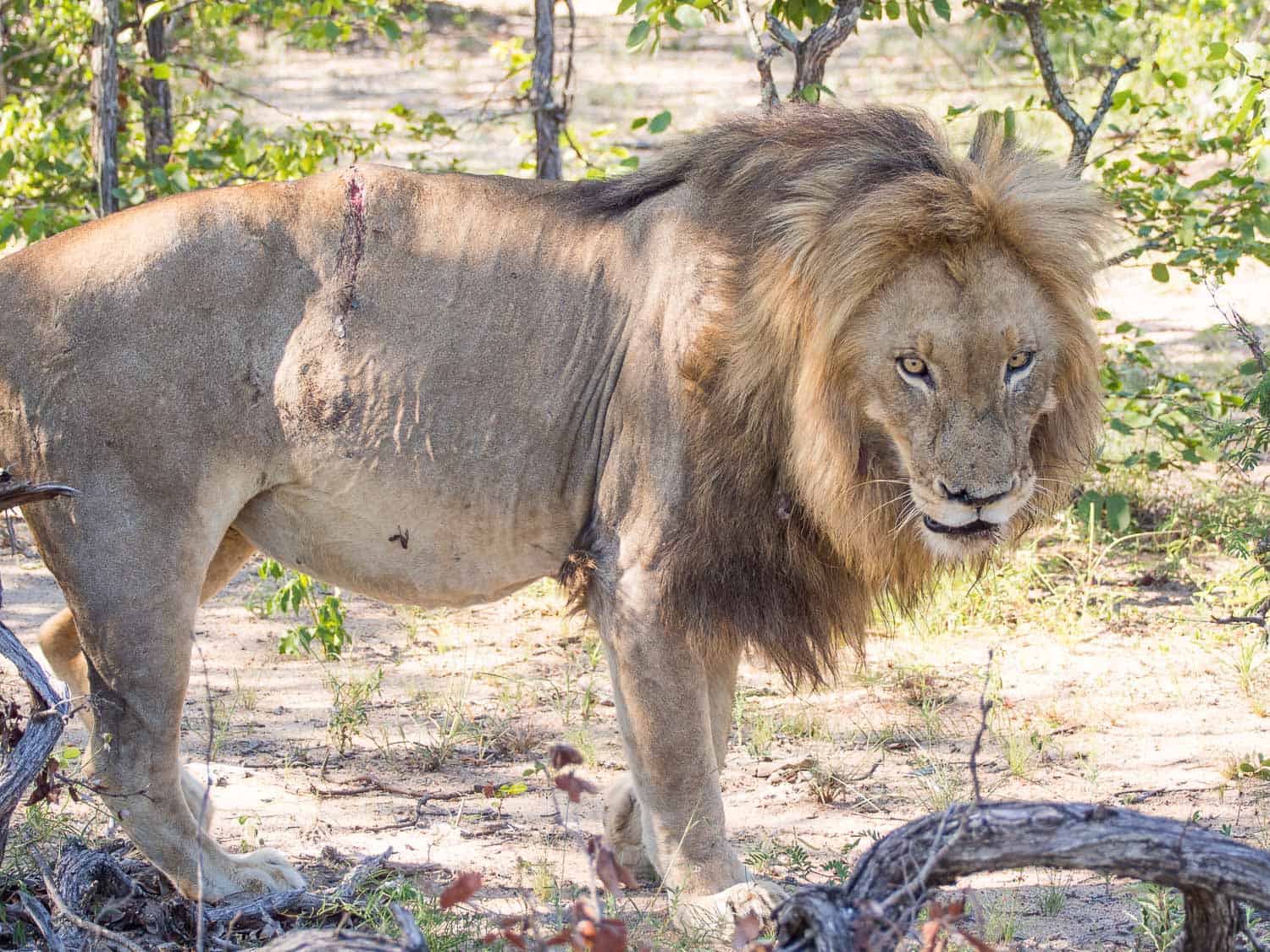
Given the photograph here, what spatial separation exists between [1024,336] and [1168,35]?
22.4 feet

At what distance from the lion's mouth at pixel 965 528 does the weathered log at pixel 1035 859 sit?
2.46 ft

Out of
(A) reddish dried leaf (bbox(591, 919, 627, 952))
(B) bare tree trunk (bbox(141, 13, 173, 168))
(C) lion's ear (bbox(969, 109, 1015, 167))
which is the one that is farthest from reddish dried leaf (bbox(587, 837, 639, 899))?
(B) bare tree trunk (bbox(141, 13, 173, 168))

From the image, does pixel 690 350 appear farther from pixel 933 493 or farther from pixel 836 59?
pixel 836 59

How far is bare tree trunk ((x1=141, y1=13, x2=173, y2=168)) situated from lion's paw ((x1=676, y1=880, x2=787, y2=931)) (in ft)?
13.1

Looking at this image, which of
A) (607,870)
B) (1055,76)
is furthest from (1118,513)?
(607,870)

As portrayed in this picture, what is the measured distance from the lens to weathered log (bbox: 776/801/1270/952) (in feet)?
6.37

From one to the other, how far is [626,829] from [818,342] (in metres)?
1.32

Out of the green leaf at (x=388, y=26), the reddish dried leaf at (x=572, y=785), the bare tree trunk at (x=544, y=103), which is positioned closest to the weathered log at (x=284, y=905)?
the reddish dried leaf at (x=572, y=785)

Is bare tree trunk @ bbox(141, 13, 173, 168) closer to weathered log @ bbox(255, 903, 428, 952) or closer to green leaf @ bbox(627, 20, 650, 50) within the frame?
green leaf @ bbox(627, 20, 650, 50)

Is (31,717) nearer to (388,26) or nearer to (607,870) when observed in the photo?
(607,870)

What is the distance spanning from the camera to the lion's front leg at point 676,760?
9.59 ft

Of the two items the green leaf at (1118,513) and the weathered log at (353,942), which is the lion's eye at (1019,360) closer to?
the weathered log at (353,942)

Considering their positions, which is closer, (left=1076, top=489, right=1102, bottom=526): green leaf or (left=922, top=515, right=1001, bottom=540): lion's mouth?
(left=922, top=515, right=1001, bottom=540): lion's mouth

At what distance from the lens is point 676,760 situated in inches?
116
